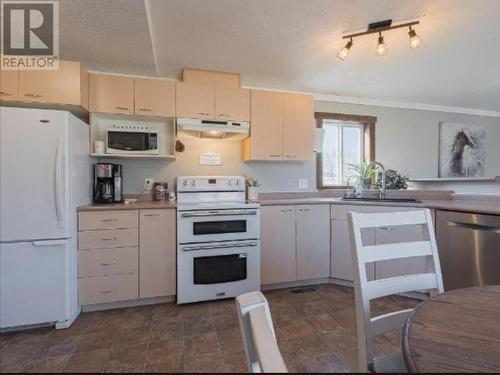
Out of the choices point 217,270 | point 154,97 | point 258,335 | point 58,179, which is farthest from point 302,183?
point 258,335

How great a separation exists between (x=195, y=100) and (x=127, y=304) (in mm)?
2050

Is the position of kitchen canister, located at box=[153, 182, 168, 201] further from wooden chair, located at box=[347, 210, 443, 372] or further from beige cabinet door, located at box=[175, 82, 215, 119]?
wooden chair, located at box=[347, 210, 443, 372]

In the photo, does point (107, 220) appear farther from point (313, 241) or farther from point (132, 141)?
point (313, 241)

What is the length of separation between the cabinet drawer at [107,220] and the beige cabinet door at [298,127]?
5.68 ft

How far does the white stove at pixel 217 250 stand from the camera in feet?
7.78

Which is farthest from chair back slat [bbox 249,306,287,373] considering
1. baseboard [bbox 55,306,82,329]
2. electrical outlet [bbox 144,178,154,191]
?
electrical outlet [bbox 144,178,154,191]

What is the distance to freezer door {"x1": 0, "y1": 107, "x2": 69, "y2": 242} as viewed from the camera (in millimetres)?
1889

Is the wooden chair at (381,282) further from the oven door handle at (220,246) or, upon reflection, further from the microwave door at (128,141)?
the microwave door at (128,141)

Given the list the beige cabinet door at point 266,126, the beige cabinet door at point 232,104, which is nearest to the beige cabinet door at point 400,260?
the beige cabinet door at point 266,126

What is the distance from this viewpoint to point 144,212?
2.33m

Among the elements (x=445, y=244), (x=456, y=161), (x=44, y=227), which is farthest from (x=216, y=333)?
(x=456, y=161)

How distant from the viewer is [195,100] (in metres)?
2.70

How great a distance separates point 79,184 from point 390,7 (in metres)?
2.78

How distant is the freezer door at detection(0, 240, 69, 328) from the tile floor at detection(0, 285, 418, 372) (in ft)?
0.41
